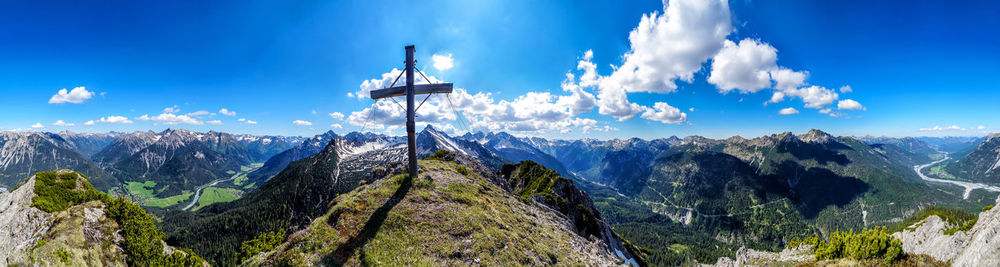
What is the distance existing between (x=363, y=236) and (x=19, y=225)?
589 inches

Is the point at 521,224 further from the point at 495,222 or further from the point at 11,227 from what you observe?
the point at 11,227

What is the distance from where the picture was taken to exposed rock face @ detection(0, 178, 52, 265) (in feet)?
44.3

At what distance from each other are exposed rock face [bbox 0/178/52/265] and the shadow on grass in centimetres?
1186

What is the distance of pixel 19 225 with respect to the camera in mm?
14750

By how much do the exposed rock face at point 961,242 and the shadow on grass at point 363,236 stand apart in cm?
3972

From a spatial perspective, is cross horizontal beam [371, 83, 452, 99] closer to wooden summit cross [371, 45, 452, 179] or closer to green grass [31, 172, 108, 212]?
wooden summit cross [371, 45, 452, 179]

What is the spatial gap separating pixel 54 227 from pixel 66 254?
8.42ft

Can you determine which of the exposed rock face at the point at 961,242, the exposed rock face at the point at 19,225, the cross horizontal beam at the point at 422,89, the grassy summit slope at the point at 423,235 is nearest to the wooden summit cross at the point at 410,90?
the cross horizontal beam at the point at 422,89

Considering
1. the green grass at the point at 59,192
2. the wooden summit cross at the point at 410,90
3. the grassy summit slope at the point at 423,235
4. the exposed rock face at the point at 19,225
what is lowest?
the grassy summit slope at the point at 423,235

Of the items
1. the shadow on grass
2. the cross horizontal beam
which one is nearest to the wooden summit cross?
the cross horizontal beam

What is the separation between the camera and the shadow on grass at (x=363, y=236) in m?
16.8

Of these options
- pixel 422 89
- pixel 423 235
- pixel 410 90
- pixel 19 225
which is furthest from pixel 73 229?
pixel 422 89

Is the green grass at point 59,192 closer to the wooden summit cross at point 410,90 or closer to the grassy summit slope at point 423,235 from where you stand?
the grassy summit slope at point 423,235

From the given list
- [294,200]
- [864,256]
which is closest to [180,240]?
[294,200]
